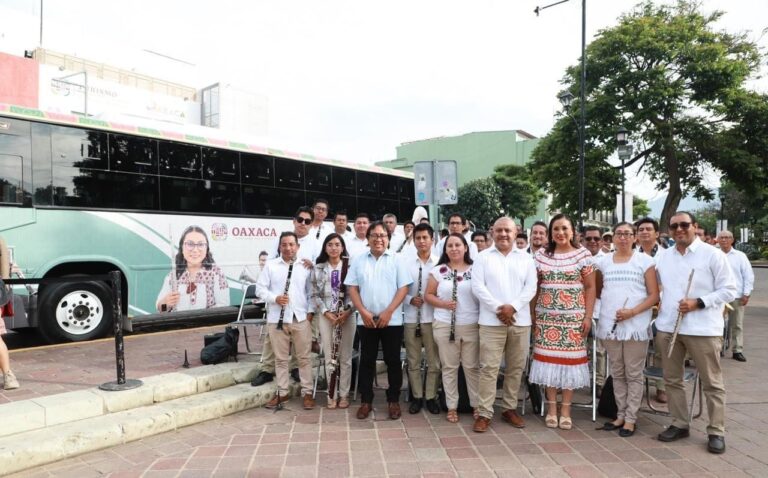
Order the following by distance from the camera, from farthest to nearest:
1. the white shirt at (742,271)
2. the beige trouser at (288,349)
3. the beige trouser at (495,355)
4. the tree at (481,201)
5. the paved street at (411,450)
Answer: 1. the tree at (481,201)
2. the white shirt at (742,271)
3. the beige trouser at (288,349)
4. the beige trouser at (495,355)
5. the paved street at (411,450)

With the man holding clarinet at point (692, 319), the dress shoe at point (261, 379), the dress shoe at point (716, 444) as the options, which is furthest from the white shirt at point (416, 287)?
the dress shoe at point (716, 444)

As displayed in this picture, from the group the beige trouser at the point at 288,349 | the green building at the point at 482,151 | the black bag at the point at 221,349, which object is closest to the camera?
the beige trouser at the point at 288,349

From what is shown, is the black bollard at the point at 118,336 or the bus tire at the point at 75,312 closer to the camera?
the black bollard at the point at 118,336

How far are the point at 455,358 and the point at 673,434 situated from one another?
6.02ft

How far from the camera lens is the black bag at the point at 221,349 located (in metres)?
5.96

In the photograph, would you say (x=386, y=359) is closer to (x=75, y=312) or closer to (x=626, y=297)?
(x=626, y=297)

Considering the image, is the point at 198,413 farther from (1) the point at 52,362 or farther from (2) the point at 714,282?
(2) the point at 714,282

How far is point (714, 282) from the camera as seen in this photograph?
4.19 m

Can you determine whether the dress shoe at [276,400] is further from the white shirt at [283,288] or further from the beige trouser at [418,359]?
the beige trouser at [418,359]

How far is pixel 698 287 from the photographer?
4.23 meters

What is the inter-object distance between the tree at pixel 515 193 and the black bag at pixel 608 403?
3444 centimetres

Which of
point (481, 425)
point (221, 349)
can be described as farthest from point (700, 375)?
point (221, 349)

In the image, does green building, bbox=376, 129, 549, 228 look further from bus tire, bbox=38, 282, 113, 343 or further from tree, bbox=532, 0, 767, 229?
bus tire, bbox=38, 282, 113, 343

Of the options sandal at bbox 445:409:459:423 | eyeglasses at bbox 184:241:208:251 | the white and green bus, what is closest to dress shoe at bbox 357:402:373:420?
sandal at bbox 445:409:459:423
